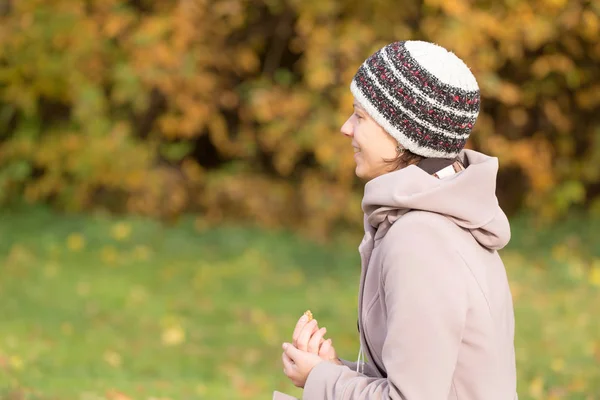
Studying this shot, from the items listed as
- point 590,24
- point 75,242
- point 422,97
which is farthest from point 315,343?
point 590,24

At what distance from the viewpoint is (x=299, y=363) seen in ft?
7.91

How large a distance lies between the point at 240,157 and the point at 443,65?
28.9ft

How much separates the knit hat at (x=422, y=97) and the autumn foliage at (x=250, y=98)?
20.8 feet

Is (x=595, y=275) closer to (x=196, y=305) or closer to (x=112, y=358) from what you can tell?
(x=196, y=305)

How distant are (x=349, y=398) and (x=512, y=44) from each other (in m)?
7.53

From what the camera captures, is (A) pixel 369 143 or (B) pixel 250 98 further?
(B) pixel 250 98

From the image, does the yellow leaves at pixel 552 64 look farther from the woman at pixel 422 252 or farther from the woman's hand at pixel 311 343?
the woman's hand at pixel 311 343

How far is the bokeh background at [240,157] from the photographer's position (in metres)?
7.65

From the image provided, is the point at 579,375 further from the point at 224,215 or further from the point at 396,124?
the point at 224,215

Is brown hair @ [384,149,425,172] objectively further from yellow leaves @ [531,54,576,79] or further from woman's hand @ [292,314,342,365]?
yellow leaves @ [531,54,576,79]

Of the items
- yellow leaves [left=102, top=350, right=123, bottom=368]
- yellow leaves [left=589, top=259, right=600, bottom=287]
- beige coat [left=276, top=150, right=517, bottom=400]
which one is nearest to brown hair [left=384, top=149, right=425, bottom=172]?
beige coat [left=276, top=150, right=517, bottom=400]

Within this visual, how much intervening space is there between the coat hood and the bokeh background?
4466 mm

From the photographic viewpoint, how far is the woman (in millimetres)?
2166

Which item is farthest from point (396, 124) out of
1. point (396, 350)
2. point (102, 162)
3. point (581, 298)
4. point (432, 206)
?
point (102, 162)
